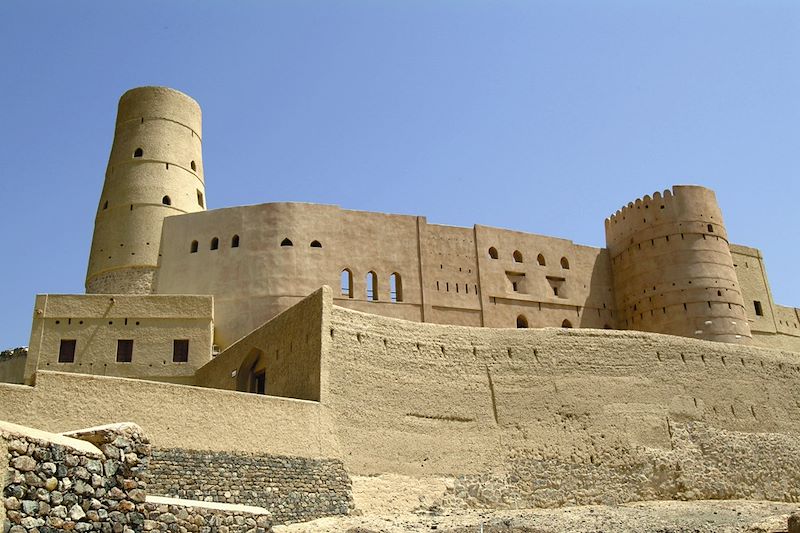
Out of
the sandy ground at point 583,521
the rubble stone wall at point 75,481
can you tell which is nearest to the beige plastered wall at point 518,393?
the sandy ground at point 583,521

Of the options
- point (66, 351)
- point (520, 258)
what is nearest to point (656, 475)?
Result: point (520, 258)

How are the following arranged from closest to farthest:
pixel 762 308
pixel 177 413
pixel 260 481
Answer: pixel 177 413, pixel 260 481, pixel 762 308

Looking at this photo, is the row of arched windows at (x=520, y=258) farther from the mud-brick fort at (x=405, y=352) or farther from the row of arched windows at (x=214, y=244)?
the row of arched windows at (x=214, y=244)

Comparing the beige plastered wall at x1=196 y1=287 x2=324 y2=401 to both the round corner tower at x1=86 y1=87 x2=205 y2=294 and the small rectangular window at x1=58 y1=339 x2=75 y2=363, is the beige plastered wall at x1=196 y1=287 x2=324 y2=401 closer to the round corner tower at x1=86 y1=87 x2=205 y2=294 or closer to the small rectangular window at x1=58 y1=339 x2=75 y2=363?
the small rectangular window at x1=58 y1=339 x2=75 y2=363

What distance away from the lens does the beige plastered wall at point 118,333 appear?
21.0 meters

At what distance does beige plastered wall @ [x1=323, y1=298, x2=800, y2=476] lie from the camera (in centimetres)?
1445

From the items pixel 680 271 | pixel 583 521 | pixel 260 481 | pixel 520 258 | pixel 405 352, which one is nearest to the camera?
pixel 260 481

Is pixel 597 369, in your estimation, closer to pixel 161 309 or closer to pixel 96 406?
pixel 96 406

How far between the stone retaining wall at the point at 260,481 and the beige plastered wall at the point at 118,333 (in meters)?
8.55

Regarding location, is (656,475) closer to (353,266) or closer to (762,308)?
(353,266)

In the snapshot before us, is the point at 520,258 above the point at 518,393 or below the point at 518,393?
above

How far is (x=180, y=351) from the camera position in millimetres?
21547

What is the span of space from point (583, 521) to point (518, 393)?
314 centimetres

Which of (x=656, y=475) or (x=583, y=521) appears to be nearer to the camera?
(x=583, y=521)
